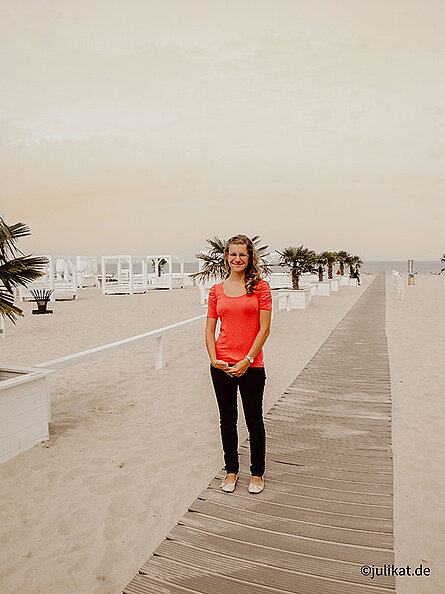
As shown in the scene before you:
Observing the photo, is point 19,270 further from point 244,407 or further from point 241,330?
point 244,407

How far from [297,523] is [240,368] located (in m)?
0.99

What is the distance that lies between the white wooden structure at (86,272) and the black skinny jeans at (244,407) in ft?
101

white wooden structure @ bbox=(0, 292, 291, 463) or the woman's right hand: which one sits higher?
the woman's right hand

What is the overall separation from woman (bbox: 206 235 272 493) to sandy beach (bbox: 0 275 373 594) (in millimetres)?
839

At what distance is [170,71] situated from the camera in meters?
18.0

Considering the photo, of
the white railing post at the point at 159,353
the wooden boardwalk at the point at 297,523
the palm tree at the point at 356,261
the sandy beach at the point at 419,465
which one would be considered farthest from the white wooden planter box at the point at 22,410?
the palm tree at the point at 356,261

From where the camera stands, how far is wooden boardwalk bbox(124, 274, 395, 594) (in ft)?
6.81

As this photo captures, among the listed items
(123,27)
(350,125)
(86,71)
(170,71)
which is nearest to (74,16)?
(123,27)

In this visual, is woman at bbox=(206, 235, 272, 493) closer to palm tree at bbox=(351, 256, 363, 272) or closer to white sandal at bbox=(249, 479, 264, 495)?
white sandal at bbox=(249, 479, 264, 495)

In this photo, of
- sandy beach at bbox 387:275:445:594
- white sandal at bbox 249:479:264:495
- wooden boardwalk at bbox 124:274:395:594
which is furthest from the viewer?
white sandal at bbox 249:479:264:495

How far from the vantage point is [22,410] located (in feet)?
12.0

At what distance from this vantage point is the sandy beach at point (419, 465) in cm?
229

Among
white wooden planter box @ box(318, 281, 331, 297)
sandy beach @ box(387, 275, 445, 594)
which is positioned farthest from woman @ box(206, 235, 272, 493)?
white wooden planter box @ box(318, 281, 331, 297)

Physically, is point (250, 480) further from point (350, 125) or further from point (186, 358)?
point (350, 125)
